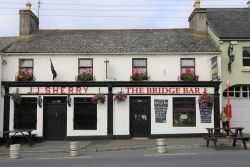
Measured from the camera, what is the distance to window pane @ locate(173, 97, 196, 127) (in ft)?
79.2

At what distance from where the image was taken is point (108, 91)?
23.8 m

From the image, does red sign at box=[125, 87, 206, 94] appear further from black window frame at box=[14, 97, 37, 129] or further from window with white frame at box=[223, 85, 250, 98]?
black window frame at box=[14, 97, 37, 129]

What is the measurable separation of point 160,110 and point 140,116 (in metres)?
1.29

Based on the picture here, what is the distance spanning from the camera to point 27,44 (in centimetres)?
2516

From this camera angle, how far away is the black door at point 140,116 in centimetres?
2417

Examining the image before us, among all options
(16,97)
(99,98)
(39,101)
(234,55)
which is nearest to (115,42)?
(99,98)

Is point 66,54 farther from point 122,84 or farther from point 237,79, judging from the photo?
point 237,79

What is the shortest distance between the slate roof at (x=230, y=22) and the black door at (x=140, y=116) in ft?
20.9

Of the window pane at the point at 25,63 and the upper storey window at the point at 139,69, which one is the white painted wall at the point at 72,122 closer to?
the window pane at the point at 25,63

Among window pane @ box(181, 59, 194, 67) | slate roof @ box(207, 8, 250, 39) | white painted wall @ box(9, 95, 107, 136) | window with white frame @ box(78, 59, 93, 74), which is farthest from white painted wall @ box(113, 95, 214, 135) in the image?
slate roof @ box(207, 8, 250, 39)

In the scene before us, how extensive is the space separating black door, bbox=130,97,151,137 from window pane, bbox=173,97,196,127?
1.71 metres

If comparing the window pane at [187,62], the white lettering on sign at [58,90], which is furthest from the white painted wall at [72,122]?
the window pane at [187,62]

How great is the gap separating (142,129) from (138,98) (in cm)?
192

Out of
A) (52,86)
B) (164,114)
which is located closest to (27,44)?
(52,86)
